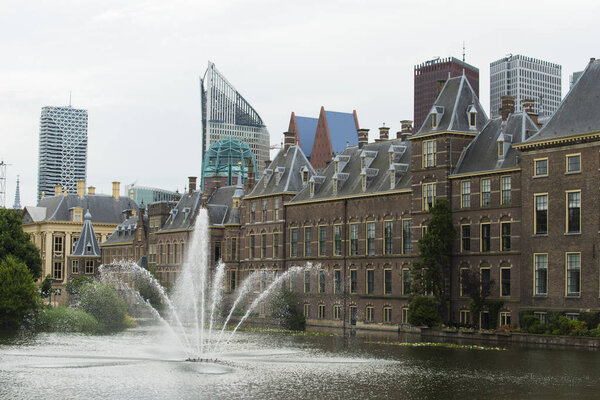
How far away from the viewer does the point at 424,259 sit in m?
74.2

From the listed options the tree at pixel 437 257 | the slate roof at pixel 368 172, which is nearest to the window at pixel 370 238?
the slate roof at pixel 368 172

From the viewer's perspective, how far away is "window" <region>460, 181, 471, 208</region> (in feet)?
244

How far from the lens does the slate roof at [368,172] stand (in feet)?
271

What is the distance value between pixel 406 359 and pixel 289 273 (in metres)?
44.0

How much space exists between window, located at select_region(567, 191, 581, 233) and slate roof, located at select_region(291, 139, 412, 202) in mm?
17261

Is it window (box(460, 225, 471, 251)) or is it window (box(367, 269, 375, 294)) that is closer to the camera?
window (box(460, 225, 471, 251))

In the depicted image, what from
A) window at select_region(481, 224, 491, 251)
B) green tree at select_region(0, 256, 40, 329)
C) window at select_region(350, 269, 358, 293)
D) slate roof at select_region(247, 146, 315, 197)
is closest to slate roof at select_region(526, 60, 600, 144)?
window at select_region(481, 224, 491, 251)

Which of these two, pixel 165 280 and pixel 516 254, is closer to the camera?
pixel 516 254

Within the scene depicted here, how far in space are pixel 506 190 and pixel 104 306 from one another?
1288 inches

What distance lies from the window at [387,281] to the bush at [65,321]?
78.5 feet

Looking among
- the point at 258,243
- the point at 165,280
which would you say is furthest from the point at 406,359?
the point at 165,280

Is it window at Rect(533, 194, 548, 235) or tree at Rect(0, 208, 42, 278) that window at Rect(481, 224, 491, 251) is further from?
tree at Rect(0, 208, 42, 278)

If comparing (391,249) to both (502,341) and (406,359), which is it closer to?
(502,341)

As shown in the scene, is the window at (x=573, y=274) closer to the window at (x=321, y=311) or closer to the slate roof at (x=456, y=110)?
the slate roof at (x=456, y=110)
